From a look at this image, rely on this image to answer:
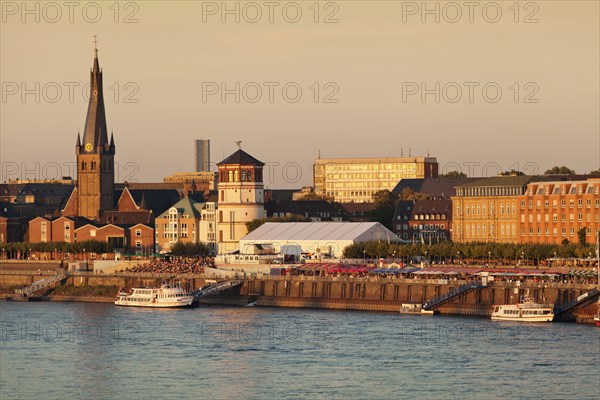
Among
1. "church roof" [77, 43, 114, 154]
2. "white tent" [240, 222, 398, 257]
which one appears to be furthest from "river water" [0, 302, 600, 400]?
"church roof" [77, 43, 114, 154]

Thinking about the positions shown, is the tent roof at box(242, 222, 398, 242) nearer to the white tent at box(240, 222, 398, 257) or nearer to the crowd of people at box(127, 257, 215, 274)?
the white tent at box(240, 222, 398, 257)

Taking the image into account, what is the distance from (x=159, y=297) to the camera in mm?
135000

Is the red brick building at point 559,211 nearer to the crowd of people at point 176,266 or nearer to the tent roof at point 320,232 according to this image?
the tent roof at point 320,232

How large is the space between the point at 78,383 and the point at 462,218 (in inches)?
3730

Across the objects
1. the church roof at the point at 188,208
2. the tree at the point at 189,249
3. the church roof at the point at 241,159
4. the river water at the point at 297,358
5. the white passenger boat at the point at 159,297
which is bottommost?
the river water at the point at 297,358

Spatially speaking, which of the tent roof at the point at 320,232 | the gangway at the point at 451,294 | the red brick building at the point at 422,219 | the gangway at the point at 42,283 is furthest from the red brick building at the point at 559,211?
the gangway at the point at 42,283

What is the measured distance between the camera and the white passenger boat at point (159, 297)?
134m

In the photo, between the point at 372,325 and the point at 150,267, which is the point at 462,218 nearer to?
the point at 150,267

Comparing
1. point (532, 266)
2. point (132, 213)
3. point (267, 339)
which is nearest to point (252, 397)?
point (267, 339)

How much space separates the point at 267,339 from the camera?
104 meters

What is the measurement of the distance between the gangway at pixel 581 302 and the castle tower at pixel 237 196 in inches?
2609

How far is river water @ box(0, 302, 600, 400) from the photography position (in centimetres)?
8338

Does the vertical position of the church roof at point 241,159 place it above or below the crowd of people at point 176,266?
above

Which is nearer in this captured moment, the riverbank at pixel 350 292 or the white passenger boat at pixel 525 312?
the white passenger boat at pixel 525 312
